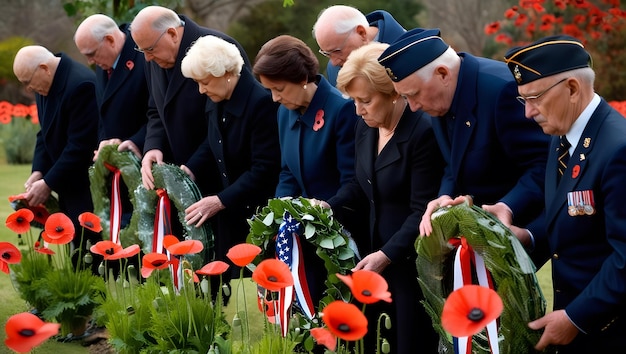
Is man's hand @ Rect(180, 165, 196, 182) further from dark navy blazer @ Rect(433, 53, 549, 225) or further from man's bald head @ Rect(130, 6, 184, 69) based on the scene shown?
dark navy blazer @ Rect(433, 53, 549, 225)

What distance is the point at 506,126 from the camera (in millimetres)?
3662

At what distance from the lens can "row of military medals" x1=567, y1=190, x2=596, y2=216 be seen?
301 centimetres

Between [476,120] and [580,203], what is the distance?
768 mm

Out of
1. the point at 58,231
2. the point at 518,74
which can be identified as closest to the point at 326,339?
the point at 518,74

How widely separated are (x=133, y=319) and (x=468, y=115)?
1.76 m

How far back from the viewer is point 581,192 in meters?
3.02

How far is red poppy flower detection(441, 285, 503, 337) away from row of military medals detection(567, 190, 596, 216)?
2.30ft

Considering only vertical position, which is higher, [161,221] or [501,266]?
[501,266]

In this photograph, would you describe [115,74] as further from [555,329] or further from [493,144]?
[555,329]

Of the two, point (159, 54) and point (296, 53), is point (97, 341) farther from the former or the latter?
point (296, 53)

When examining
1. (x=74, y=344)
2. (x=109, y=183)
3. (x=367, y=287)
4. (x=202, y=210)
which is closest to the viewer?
(x=367, y=287)

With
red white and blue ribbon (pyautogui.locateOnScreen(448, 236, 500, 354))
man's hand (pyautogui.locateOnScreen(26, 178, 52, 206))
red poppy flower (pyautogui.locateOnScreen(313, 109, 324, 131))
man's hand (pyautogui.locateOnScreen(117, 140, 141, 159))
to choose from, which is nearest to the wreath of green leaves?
red poppy flower (pyautogui.locateOnScreen(313, 109, 324, 131))

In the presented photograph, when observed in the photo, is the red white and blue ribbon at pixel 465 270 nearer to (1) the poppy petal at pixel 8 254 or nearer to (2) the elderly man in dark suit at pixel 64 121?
(1) the poppy petal at pixel 8 254

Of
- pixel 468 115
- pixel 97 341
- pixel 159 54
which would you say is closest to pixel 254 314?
pixel 97 341
